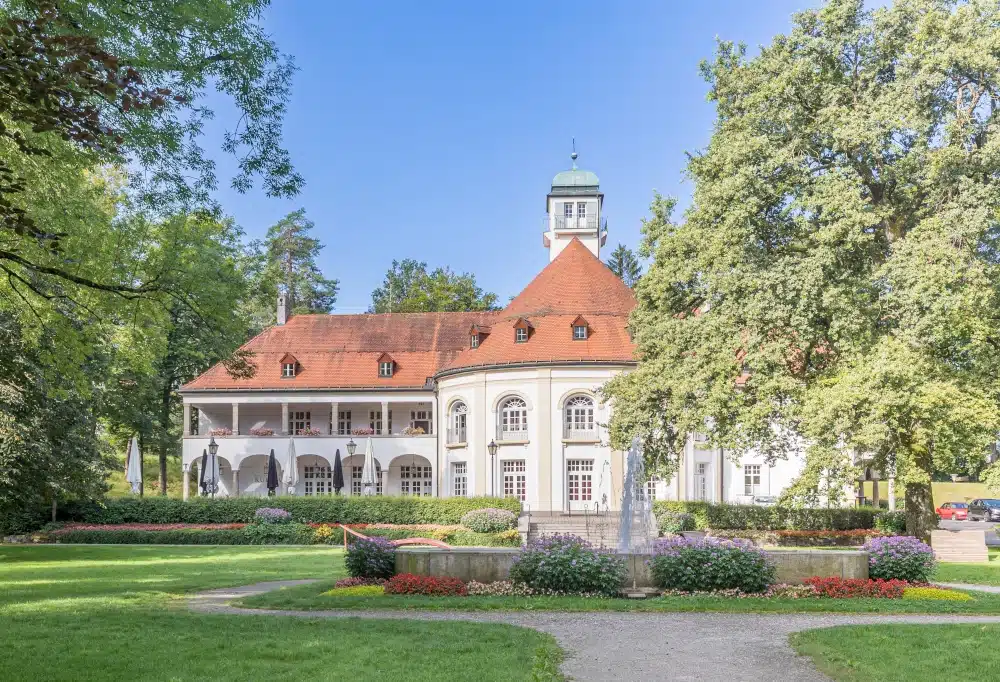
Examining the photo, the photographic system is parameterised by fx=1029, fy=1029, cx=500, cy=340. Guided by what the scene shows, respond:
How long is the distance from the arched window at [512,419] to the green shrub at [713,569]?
2434 centimetres

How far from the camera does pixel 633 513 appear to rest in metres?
28.7

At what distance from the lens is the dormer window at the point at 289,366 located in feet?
156

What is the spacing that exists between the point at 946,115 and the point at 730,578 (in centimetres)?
1491

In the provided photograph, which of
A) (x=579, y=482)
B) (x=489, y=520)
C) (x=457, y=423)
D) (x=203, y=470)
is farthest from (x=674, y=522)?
(x=203, y=470)

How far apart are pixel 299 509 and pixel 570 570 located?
21.8 meters

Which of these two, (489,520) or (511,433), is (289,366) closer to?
(511,433)

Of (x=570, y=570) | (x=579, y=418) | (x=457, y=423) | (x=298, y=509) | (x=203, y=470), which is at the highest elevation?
(x=579, y=418)

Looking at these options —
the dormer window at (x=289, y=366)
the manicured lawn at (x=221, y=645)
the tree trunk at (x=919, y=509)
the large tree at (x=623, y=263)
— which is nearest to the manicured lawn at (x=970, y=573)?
the tree trunk at (x=919, y=509)

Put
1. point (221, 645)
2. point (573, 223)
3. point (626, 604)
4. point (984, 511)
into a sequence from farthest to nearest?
point (573, 223) < point (984, 511) < point (626, 604) < point (221, 645)

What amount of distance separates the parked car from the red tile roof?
21.7 m

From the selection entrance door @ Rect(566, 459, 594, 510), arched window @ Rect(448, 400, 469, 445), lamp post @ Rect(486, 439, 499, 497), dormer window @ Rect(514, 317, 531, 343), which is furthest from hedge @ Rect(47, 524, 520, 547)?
dormer window @ Rect(514, 317, 531, 343)

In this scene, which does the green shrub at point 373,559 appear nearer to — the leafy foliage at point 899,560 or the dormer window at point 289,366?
the leafy foliage at point 899,560

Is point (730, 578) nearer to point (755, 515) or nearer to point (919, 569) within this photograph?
point (919, 569)

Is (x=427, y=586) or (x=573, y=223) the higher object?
(x=573, y=223)
